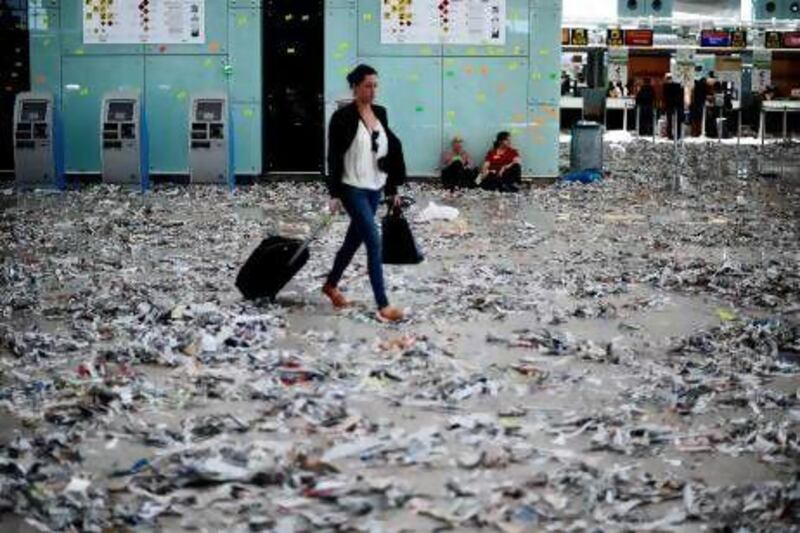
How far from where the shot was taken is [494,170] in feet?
61.8

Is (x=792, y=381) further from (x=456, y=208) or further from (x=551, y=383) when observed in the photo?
(x=456, y=208)

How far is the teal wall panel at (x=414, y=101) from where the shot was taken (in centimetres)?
1927

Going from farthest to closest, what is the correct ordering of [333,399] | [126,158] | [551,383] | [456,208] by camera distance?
[126,158], [456,208], [551,383], [333,399]

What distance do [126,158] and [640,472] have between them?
14587 millimetres

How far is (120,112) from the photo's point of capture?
18.2 meters

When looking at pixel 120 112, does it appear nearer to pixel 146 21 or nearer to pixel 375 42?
pixel 146 21

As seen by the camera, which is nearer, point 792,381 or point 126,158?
point 792,381

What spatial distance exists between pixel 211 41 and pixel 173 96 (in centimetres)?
115

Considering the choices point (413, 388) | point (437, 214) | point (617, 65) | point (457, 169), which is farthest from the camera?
point (617, 65)

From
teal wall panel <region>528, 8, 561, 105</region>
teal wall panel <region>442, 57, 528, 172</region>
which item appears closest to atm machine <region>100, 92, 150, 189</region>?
teal wall panel <region>442, 57, 528, 172</region>

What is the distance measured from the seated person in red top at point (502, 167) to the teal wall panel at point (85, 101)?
6133 mm

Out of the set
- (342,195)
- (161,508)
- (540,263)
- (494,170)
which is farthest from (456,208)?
(161,508)

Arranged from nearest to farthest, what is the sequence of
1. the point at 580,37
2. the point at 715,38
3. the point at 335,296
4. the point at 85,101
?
the point at 335,296
the point at 85,101
the point at 580,37
the point at 715,38

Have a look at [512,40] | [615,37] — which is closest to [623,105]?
[615,37]
